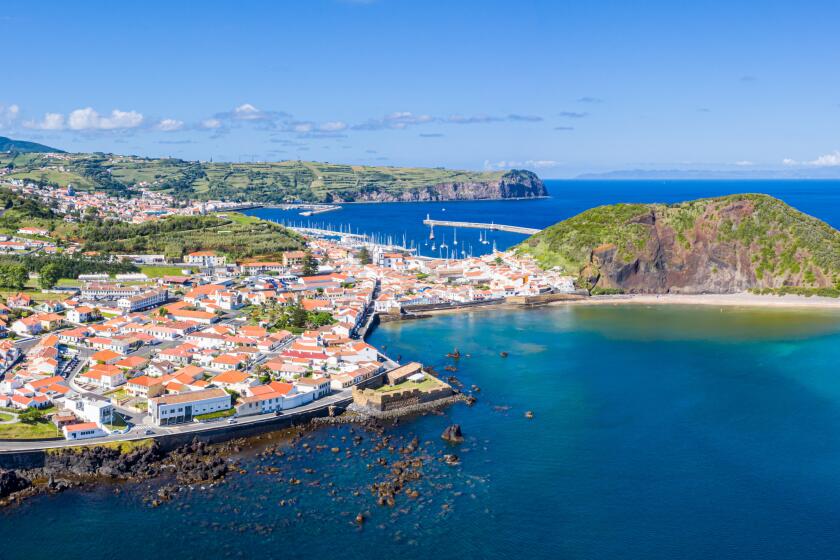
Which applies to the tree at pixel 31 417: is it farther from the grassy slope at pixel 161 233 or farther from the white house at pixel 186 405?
the grassy slope at pixel 161 233

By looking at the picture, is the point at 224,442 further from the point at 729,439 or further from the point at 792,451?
the point at 792,451

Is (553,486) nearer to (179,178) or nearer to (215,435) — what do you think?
(215,435)

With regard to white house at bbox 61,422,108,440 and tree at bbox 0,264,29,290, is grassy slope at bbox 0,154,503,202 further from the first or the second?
white house at bbox 61,422,108,440

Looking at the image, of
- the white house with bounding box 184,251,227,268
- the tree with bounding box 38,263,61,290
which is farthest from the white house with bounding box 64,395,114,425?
the white house with bounding box 184,251,227,268

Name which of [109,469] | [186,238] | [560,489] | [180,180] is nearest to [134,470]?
[109,469]

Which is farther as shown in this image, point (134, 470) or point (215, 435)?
point (215, 435)

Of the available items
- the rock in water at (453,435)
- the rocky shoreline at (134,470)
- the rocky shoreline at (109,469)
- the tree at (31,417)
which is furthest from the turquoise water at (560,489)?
the tree at (31,417)
